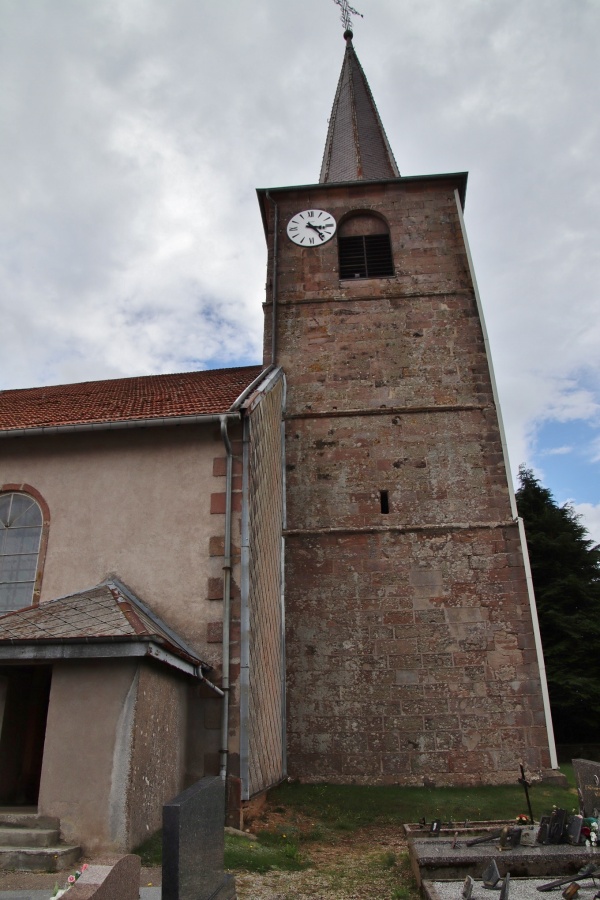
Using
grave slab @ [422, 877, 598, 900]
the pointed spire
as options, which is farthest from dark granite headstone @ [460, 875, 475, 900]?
the pointed spire

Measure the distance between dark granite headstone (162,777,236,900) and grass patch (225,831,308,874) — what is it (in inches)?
53.4

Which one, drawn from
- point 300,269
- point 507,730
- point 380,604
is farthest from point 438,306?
point 507,730

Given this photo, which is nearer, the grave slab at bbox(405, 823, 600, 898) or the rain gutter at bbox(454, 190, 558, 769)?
the grave slab at bbox(405, 823, 600, 898)

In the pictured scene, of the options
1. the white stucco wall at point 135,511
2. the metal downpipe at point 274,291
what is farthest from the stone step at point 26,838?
the metal downpipe at point 274,291

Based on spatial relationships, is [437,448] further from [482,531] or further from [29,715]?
[29,715]

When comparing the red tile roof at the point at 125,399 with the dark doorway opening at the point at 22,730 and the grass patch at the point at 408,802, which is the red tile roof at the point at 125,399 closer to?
the dark doorway opening at the point at 22,730

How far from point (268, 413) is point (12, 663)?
17.7ft

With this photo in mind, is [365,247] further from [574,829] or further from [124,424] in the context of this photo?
[574,829]

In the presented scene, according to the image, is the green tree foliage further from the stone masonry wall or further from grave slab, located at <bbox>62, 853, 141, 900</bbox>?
grave slab, located at <bbox>62, 853, 141, 900</bbox>

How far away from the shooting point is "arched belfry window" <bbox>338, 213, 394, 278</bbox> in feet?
46.3

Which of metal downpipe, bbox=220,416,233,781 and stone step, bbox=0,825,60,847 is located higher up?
metal downpipe, bbox=220,416,233,781

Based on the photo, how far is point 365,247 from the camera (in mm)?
14445

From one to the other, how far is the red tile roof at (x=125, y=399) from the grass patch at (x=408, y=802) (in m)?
5.07

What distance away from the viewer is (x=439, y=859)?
510 cm
